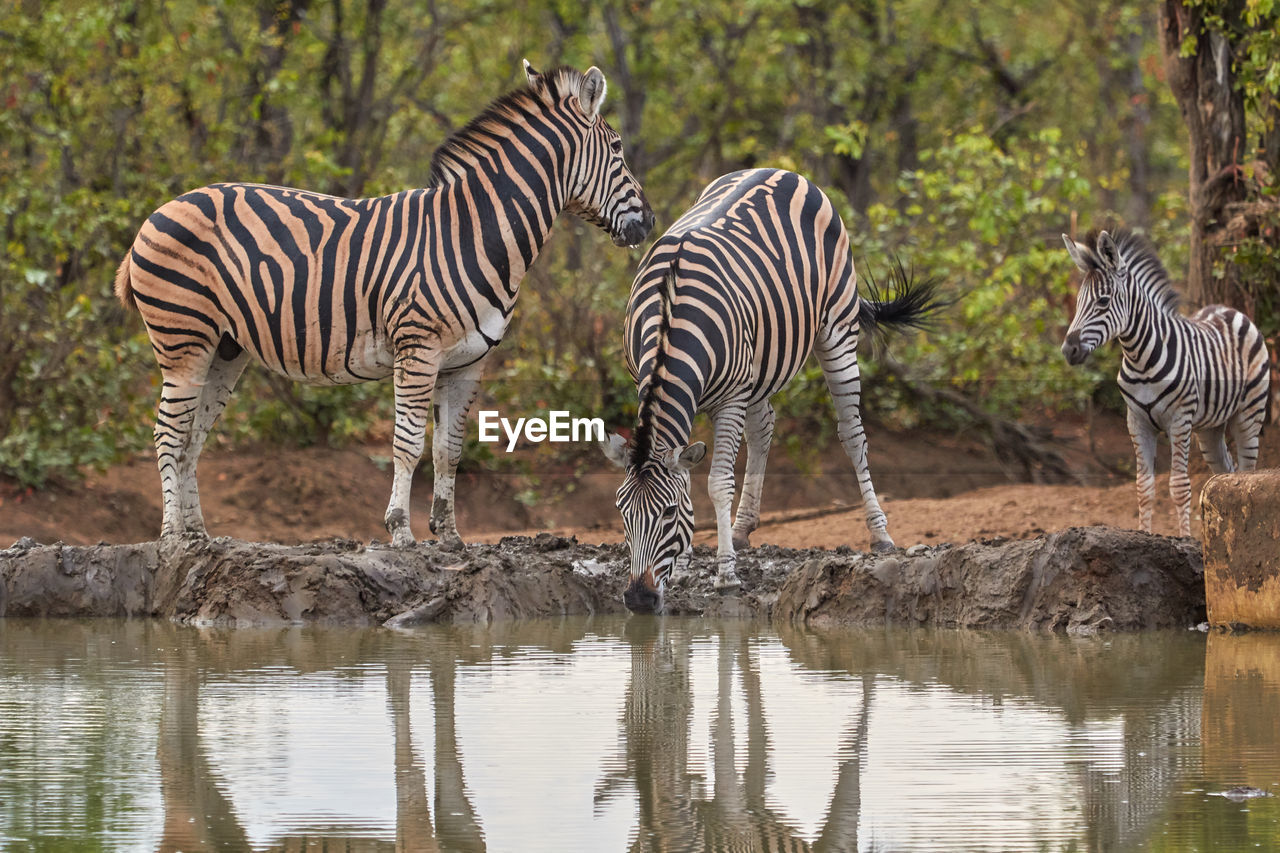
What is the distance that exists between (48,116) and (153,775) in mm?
12018

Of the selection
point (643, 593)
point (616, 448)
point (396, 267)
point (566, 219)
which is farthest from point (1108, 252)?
point (566, 219)

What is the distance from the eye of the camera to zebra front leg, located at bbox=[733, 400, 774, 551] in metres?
10.4

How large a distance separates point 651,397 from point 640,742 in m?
3.26

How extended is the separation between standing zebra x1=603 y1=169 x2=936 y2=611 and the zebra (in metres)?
0.68

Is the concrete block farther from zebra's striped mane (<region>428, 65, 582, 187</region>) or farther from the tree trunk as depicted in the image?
the tree trunk

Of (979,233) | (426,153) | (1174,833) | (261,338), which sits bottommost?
(1174,833)

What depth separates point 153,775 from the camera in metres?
4.95

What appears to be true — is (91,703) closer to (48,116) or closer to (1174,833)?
(1174,833)

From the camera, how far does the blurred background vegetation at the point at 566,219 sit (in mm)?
13953

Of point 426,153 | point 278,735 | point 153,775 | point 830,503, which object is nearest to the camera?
point 153,775

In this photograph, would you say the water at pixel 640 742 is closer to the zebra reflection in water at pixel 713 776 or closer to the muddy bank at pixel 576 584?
the zebra reflection in water at pixel 713 776

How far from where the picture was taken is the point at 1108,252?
1071 cm

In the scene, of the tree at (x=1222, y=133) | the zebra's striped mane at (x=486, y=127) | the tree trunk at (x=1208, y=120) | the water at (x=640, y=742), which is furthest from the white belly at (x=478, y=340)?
the tree trunk at (x=1208, y=120)

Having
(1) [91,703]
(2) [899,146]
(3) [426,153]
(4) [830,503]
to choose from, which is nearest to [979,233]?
(4) [830,503]
